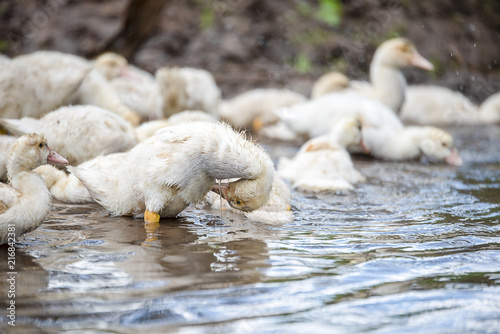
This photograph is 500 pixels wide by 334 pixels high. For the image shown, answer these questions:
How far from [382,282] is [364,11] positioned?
43.1 feet

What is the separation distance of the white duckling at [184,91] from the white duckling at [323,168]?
188cm

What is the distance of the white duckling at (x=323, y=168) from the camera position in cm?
680

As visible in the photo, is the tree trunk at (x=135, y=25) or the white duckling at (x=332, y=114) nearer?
the white duckling at (x=332, y=114)

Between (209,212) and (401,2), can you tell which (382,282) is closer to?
(209,212)

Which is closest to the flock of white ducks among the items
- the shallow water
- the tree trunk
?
the shallow water

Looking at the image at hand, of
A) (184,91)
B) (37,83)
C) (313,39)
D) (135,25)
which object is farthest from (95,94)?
(313,39)

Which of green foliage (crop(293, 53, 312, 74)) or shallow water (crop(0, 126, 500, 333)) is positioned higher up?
green foliage (crop(293, 53, 312, 74))

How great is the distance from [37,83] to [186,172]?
10.00 ft

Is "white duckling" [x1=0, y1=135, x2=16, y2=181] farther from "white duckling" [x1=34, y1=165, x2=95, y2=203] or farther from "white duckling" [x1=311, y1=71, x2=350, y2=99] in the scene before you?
"white duckling" [x1=311, y1=71, x2=350, y2=99]

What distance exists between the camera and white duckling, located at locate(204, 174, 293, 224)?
5.35 m

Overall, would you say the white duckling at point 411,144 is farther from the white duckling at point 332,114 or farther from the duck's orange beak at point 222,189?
the duck's orange beak at point 222,189

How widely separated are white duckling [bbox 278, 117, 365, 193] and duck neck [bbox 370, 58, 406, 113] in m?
3.08

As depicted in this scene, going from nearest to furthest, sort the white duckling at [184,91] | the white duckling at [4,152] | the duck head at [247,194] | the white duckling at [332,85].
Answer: the duck head at [247,194]
the white duckling at [4,152]
the white duckling at [184,91]
the white duckling at [332,85]

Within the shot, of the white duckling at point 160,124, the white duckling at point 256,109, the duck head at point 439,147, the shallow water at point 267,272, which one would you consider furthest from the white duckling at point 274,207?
the white duckling at point 256,109
